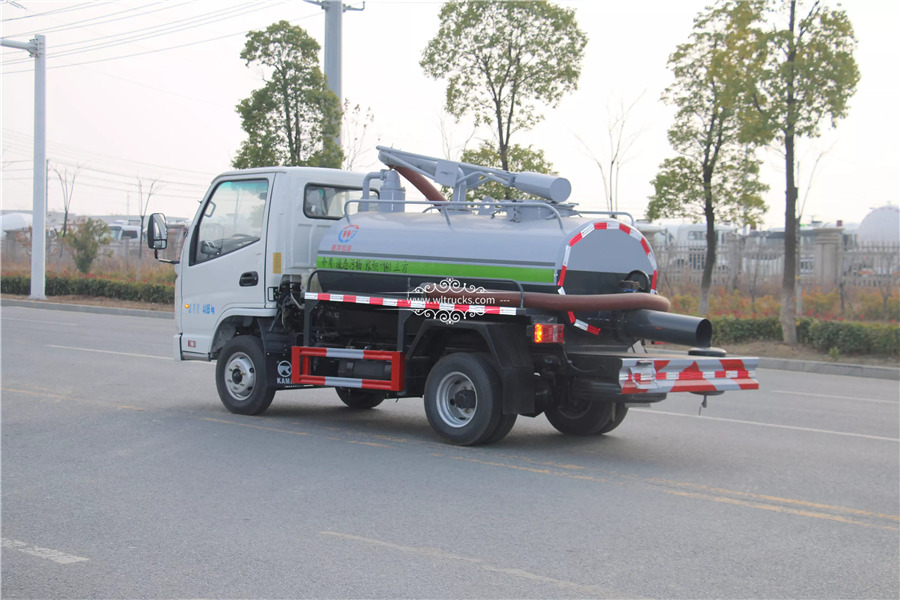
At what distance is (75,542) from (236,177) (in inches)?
229

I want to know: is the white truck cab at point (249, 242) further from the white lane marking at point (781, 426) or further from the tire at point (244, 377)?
the white lane marking at point (781, 426)

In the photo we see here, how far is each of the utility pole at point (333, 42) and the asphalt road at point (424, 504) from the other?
14.3 meters

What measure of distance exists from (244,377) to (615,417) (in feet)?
13.4

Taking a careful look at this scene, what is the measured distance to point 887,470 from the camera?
8.16m

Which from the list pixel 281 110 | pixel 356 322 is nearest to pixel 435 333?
pixel 356 322

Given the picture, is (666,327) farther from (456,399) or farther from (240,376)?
(240,376)

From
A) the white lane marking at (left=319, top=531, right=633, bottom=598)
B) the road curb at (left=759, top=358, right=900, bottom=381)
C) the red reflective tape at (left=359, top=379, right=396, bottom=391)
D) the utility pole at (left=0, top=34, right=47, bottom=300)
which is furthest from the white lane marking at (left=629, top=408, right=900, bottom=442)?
the utility pole at (left=0, top=34, right=47, bottom=300)

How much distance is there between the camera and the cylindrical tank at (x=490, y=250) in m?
8.33

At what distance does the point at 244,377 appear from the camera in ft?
33.9

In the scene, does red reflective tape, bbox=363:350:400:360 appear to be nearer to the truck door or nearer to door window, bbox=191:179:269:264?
the truck door

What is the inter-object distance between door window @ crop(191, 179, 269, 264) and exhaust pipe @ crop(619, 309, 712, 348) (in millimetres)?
4263

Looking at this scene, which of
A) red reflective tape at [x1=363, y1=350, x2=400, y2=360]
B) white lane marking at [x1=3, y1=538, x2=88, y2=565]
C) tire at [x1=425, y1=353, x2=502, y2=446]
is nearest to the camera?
white lane marking at [x1=3, y1=538, x2=88, y2=565]

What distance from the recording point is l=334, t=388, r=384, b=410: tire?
10922 mm

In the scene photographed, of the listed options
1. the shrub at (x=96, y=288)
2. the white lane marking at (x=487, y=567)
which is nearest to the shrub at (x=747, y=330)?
the white lane marking at (x=487, y=567)
